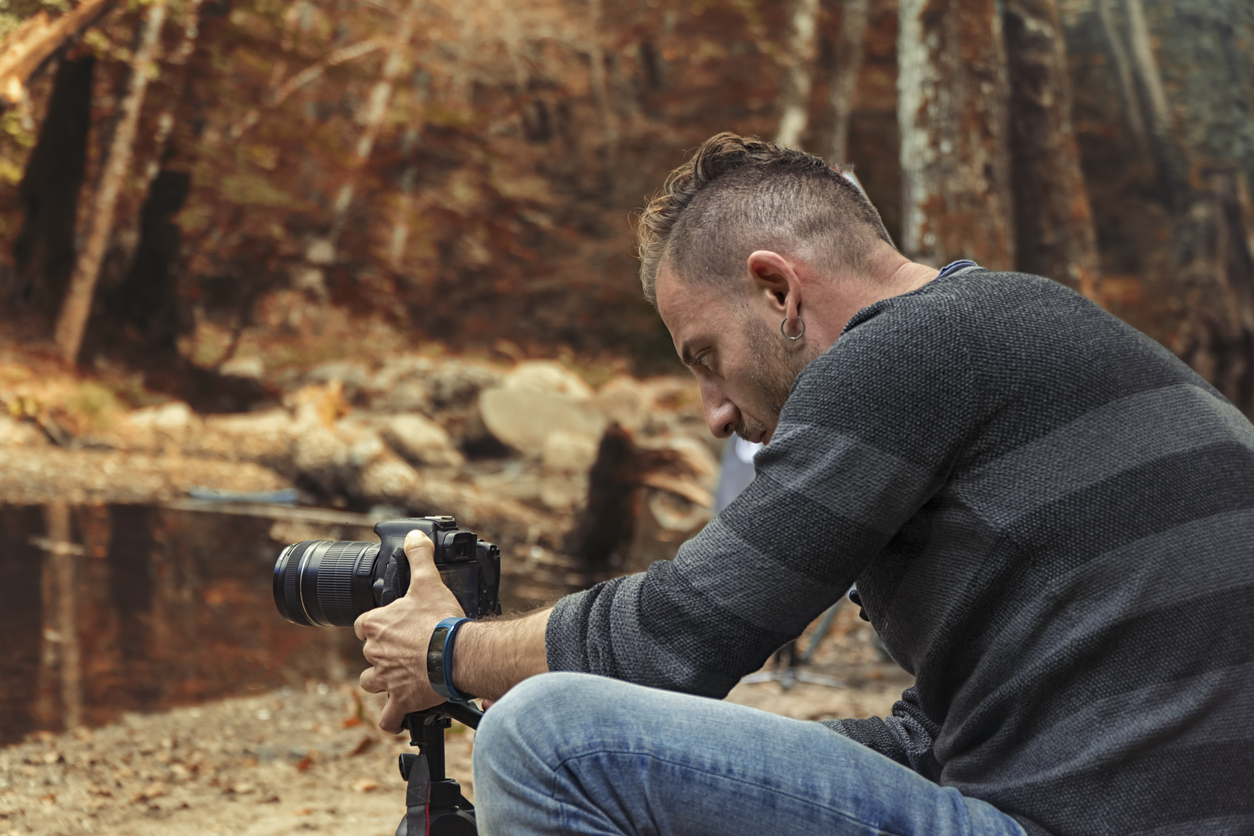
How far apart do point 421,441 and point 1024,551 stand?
186 inches

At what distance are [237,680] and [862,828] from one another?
3020 mm

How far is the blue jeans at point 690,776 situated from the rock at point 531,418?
4.57 m

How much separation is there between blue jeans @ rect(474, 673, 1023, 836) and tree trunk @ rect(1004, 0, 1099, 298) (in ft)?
13.3

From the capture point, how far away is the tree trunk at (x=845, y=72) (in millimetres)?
5996

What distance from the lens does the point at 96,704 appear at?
316 cm

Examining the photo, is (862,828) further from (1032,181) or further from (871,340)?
(1032,181)

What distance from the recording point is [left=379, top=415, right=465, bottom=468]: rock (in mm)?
5473

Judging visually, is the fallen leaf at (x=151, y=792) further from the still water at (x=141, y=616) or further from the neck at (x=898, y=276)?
the neck at (x=898, y=276)

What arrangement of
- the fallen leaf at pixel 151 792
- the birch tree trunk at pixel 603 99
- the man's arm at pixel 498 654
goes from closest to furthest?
the man's arm at pixel 498 654 < the fallen leaf at pixel 151 792 < the birch tree trunk at pixel 603 99

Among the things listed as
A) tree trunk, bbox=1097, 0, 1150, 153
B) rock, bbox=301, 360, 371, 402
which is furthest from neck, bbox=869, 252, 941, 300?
tree trunk, bbox=1097, 0, 1150, 153

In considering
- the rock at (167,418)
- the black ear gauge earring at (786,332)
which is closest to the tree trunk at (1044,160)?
the black ear gauge earring at (786,332)

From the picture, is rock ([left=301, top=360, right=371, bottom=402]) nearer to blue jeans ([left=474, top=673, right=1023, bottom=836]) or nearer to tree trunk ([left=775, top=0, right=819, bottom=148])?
tree trunk ([left=775, top=0, right=819, bottom=148])

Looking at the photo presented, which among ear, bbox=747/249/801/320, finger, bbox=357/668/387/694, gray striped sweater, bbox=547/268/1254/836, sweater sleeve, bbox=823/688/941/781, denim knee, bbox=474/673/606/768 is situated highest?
ear, bbox=747/249/801/320

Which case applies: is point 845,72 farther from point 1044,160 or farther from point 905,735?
point 905,735
